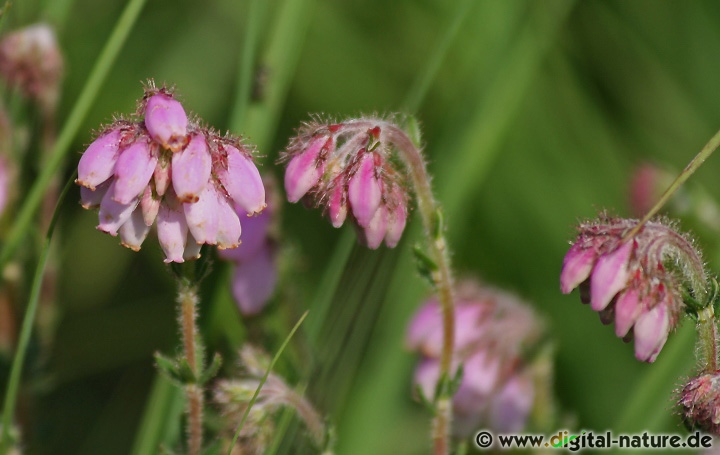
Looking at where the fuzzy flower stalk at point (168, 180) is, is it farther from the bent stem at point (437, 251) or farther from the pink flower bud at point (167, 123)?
the bent stem at point (437, 251)

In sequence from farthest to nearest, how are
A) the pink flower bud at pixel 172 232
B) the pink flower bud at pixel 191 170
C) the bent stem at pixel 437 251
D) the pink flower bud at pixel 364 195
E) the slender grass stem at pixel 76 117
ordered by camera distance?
the slender grass stem at pixel 76 117 < the bent stem at pixel 437 251 < the pink flower bud at pixel 364 195 < the pink flower bud at pixel 172 232 < the pink flower bud at pixel 191 170

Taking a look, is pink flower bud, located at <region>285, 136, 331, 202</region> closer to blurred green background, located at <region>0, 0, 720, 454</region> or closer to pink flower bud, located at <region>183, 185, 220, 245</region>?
pink flower bud, located at <region>183, 185, 220, 245</region>

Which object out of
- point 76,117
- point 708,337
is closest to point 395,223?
point 708,337

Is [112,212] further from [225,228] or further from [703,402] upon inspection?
[703,402]

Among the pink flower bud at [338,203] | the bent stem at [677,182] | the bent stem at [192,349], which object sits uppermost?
the bent stem at [677,182]

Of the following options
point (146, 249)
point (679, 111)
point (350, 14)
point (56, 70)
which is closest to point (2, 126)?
Result: point (56, 70)

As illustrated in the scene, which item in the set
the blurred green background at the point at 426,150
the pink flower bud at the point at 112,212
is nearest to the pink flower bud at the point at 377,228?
the pink flower bud at the point at 112,212
